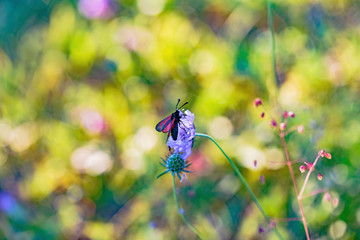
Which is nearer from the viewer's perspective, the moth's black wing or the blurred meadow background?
the moth's black wing

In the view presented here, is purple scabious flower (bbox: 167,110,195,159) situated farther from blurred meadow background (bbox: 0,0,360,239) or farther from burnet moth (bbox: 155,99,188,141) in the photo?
blurred meadow background (bbox: 0,0,360,239)

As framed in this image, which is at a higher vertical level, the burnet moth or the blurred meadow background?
the blurred meadow background

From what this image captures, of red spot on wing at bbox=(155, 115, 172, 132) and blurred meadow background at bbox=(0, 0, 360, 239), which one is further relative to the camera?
blurred meadow background at bbox=(0, 0, 360, 239)

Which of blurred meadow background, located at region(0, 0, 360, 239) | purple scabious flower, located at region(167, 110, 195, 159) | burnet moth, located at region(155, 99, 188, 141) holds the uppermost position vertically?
blurred meadow background, located at region(0, 0, 360, 239)

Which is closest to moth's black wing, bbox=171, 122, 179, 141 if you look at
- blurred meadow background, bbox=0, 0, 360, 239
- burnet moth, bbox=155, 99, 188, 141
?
burnet moth, bbox=155, 99, 188, 141

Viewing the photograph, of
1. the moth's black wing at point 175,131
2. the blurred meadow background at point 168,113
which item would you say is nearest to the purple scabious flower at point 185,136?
the moth's black wing at point 175,131

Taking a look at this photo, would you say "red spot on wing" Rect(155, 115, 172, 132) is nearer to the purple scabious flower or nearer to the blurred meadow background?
the purple scabious flower

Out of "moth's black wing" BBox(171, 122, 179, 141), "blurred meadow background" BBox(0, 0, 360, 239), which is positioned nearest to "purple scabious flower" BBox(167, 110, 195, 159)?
"moth's black wing" BBox(171, 122, 179, 141)

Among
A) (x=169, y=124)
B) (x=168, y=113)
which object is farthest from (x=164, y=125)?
(x=168, y=113)

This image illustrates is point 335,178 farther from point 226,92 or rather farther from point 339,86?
point 226,92

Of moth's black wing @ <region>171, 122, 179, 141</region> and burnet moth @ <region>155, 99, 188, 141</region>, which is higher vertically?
burnet moth @ <region>155, 99, 188, 141</region>
